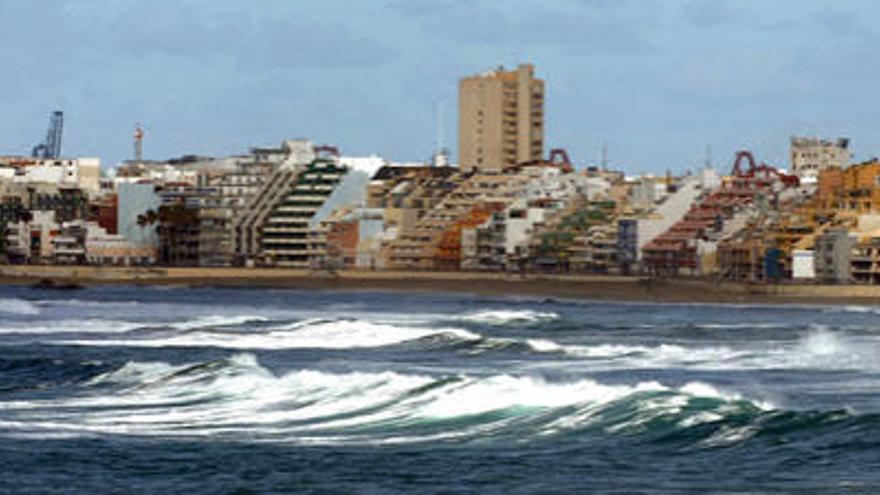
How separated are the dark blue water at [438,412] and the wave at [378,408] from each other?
7 cm

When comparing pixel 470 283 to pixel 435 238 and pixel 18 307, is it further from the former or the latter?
pixel 18 307

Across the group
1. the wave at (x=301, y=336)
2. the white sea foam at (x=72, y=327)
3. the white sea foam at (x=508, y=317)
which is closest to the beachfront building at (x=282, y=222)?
the white sea foam at (x=508, y=317)

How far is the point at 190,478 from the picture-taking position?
32844 millimetres

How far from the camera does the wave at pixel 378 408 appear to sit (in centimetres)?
3906

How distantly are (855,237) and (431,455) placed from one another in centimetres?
11183

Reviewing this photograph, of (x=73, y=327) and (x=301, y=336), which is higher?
(x=73, y=327)

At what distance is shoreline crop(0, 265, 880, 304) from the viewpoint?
134 meters

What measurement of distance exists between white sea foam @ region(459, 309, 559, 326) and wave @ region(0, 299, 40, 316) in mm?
18411

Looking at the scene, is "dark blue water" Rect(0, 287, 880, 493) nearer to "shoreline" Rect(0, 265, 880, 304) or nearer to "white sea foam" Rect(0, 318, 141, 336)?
"white sea foam" Rect(0, 318, 141, 336)

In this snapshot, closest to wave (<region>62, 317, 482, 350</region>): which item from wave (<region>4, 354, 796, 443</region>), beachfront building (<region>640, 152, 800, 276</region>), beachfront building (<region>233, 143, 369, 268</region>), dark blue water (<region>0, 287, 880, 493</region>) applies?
dark blue water (<region>0, 287, 880, 493</region>)

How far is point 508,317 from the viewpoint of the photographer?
320 ft

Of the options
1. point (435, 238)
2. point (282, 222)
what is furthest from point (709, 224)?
point (282, 222)

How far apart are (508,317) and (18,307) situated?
82.5 ft

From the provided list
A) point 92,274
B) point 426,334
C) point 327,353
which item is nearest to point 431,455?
point 327,353
